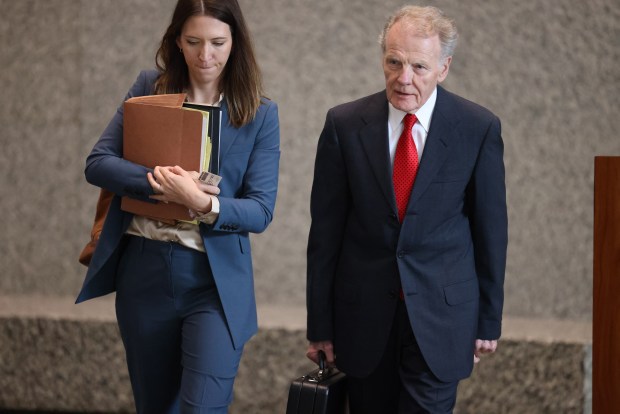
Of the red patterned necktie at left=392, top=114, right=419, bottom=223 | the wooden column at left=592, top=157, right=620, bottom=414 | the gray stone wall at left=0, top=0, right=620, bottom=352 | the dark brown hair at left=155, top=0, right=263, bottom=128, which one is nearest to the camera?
the wooden column at left=592, top=157, right=620, bottom=414

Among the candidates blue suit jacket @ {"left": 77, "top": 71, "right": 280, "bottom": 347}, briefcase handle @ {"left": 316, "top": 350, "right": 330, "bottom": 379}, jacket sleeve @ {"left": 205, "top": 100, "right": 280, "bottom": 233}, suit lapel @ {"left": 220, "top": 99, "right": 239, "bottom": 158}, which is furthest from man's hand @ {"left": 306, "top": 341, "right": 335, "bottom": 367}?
suit lapel @ {"left": 220, "top": 99, "right": 239, "bottom": 158}

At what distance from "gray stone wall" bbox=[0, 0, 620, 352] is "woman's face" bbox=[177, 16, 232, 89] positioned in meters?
2.09

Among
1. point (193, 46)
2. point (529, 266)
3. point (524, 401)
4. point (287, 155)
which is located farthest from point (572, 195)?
point (193, 46)

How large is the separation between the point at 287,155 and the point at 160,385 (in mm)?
2155

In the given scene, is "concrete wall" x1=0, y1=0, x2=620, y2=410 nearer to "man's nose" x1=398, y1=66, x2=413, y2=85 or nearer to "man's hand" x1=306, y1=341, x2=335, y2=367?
"man's hand" x1=306, y1=341, x2=335, y2=367

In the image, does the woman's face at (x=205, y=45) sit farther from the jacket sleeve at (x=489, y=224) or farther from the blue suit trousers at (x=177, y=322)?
the jacket sleeve at (x=489, y=224)

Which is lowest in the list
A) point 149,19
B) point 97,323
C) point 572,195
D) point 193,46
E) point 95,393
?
point 95,393

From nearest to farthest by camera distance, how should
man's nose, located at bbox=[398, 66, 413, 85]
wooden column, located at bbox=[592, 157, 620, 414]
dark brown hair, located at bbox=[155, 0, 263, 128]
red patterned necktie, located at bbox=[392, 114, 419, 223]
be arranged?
wooden column, located at bbox=[592, 157, 620, 414] < man's nose, located at bbox=[398, 66, 413, 85] < red patterned necktie, located at bbox=[392, 114, 419, 223] < dark brown hair, located at bbox=[155, 0, 263, 128]

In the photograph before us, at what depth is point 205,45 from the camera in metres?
2.55

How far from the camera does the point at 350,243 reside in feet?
8.40

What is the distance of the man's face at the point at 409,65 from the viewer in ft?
7.80

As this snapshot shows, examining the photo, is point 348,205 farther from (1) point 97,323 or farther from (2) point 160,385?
(1) point 97,323

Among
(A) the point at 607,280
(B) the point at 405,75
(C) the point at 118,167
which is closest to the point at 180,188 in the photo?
(C) the point at 118,167

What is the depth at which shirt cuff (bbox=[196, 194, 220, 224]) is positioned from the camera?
8.17 feet
